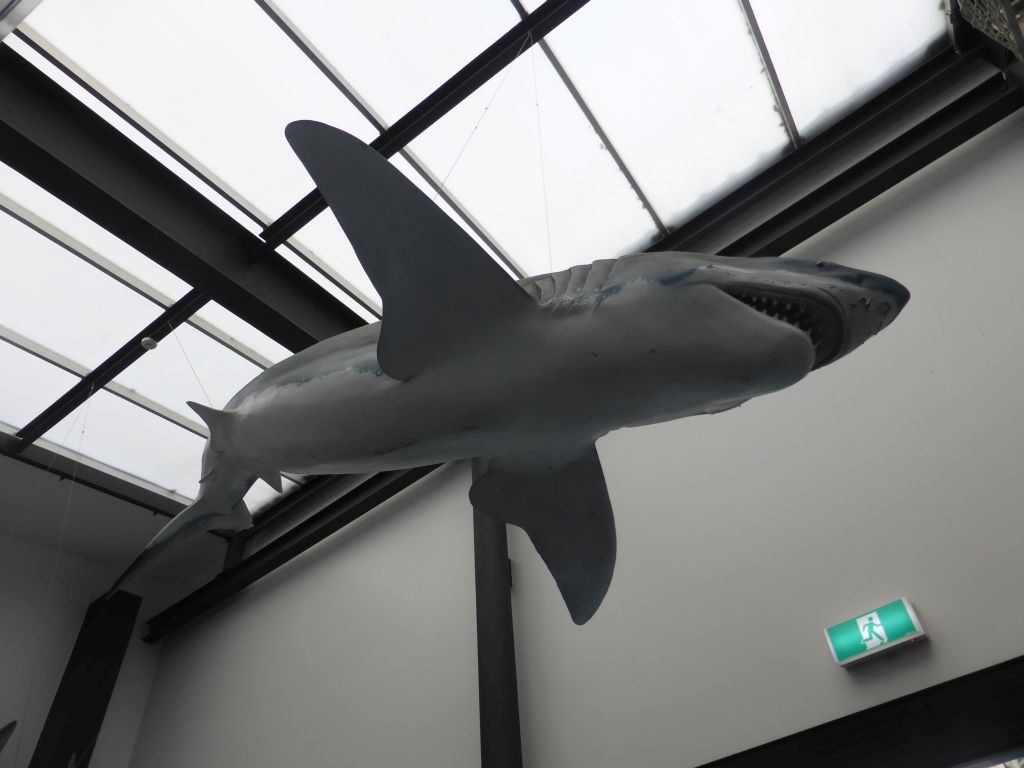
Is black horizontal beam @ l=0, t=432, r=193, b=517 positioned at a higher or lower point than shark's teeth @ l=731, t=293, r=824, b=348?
higher

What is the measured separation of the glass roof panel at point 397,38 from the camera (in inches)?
229

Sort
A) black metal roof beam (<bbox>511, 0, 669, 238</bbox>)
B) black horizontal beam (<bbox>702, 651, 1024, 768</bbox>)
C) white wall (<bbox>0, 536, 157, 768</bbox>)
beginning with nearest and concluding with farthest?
black horizontal beam (<bbox>702, 651, 1024, 768</bbox>) < black metal roof beam (<bbox>511, 0, 669, 238</bbox>) < white wall (<bbox>0, 536, 157, 768</bbox>)

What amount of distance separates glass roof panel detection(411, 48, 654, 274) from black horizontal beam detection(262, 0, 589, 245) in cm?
12

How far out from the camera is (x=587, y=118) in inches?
255

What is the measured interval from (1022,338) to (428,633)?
553 centimetres

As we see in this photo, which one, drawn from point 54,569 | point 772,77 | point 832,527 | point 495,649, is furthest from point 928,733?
point 54,569

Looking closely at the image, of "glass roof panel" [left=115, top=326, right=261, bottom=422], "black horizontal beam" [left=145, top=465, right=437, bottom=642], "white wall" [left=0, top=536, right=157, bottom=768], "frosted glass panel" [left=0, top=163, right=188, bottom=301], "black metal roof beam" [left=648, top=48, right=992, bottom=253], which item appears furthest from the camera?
"white wall" [left=0, top=536, right=157, bottom=768]

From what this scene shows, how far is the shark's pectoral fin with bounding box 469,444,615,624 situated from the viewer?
6.70ft

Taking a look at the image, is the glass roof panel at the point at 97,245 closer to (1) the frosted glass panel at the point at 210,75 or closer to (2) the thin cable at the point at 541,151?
(1) the frosted glass panel at the point at 210,75

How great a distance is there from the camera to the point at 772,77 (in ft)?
20.9

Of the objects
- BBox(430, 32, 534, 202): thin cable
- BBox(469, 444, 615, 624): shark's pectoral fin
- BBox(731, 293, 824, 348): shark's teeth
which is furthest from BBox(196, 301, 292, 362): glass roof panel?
BBox(731, 293, 824, 348): shark's teeth

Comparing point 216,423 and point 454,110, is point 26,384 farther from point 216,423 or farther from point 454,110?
point 216,423

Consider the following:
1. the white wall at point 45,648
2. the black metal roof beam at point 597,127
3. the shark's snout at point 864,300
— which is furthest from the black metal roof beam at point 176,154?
the shark's snout at point 864,300

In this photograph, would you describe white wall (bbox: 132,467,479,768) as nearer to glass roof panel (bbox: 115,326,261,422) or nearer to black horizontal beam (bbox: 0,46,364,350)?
glass roof panel (bbox: 115,326,261,422)
